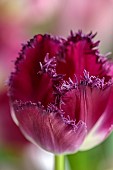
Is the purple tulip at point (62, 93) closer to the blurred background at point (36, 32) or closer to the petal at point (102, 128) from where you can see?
the petal at point (102, 128)

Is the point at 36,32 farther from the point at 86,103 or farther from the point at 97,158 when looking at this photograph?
the point at 86,103

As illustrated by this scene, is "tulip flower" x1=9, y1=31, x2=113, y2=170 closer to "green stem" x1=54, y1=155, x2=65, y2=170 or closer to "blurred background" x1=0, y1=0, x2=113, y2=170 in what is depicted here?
"green stem" x1=54, y1=155, x2=65, y2=170

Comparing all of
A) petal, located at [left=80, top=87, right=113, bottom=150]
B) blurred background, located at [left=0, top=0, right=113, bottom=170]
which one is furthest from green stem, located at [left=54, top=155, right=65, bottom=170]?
blurred background, located at [left=0, top=0, right=113, bottom=170]

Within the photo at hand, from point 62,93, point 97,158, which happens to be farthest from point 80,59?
point 97,158

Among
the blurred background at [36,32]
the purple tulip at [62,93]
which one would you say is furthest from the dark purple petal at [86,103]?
the blurred background at [36,32]

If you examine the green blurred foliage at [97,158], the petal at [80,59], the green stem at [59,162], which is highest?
the green blurred foliage at [97,158]

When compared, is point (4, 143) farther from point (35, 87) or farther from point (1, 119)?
point (35, 87)
